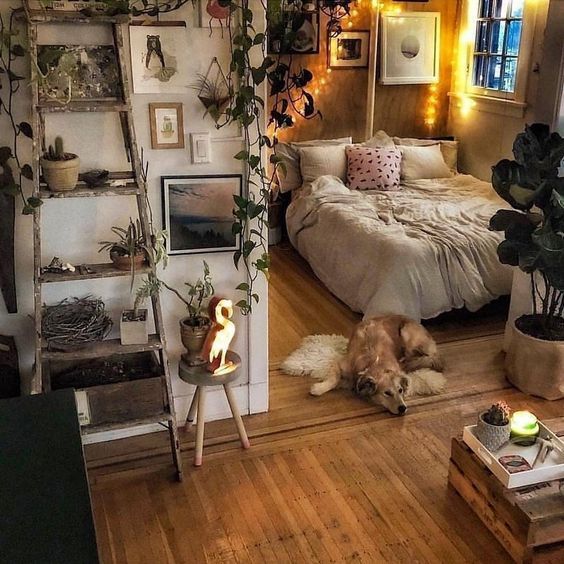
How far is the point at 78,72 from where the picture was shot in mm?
2332

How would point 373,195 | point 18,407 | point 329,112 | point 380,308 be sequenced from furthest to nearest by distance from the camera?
point 329,112 < point 373,195 < point 380,308 < point 18,407

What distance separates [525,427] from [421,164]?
3.33 meters

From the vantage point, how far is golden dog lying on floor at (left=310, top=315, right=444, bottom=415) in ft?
10.4

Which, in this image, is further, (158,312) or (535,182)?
(535,182)

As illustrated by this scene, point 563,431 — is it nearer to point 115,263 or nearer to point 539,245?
point 539,245

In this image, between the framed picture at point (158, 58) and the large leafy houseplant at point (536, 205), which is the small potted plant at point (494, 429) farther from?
the framed picture at point (158, 58)

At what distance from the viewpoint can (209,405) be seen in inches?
119

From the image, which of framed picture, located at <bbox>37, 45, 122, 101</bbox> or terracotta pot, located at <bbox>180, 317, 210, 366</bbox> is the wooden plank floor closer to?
terracotta pot, located at <bbox>180, 317, 210, 366</bbox>

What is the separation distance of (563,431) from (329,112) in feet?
11.9

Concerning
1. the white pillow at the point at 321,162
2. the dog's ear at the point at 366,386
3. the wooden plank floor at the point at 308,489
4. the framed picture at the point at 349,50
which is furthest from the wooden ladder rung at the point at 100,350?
the framed picture at the point at 349,50

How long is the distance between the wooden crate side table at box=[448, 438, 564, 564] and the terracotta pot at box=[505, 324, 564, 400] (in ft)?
3.21

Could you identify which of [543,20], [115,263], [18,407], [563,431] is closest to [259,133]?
[115,263]

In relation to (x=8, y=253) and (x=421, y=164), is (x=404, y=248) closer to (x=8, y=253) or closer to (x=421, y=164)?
(x=421, y=164)

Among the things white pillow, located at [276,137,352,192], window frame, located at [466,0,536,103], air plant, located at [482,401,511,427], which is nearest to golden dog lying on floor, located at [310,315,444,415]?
air plant, located at [482,401,511,427]
